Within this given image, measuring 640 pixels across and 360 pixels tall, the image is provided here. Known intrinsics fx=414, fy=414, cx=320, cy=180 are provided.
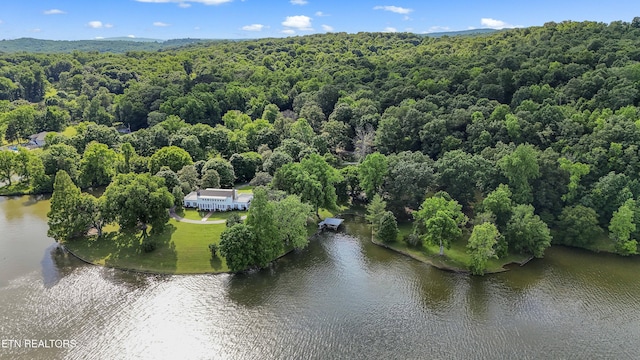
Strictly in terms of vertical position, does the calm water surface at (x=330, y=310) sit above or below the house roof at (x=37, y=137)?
below

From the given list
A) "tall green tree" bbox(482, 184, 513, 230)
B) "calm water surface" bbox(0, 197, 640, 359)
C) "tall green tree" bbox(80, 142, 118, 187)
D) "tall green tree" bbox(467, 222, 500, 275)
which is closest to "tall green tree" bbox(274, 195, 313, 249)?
"calm water surface" bbox(0, 197, 640, 359)

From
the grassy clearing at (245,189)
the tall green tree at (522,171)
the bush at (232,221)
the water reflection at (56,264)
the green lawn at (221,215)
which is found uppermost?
the tall green tree at (522,171)

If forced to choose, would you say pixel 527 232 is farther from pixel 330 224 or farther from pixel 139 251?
pixel 139 251

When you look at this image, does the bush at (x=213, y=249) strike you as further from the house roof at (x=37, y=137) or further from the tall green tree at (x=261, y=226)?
the house roof at (x=37, y=137)

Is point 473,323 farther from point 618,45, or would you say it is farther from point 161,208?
point 618,45

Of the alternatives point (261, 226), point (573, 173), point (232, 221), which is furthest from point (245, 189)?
point (573, 173)

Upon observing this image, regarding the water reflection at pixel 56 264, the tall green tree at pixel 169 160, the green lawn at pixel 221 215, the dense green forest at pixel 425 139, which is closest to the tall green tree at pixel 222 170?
the dense green forest at pixel 425 139

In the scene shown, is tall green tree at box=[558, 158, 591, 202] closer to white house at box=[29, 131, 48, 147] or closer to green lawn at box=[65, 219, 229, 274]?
green lawn at box=[65, 219, 229, 274]
